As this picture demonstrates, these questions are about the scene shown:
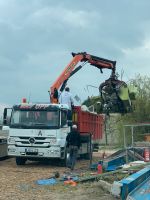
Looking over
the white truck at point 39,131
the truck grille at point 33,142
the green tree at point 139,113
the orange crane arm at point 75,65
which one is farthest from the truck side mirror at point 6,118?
the green tree at point 139,113

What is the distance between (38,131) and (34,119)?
1.76 ft

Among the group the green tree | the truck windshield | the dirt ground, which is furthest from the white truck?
the green tree

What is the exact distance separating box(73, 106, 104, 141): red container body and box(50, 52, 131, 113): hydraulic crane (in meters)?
1.01

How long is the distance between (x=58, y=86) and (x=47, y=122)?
2.46 m

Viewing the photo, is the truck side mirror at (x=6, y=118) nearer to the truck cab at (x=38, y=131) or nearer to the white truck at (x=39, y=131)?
the white truck at (x=39, y=131)

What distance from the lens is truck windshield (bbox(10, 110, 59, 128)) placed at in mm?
18672

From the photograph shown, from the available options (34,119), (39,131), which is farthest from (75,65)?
(39,131)

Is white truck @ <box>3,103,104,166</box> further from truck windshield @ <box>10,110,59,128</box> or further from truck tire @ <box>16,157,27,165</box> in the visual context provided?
truck tire @ <box>16,157,27,165</box>

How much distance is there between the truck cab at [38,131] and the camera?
1850cm

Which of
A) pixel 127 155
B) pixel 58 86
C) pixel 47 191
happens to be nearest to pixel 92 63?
pixel 58 86

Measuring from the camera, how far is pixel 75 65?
21.2 m

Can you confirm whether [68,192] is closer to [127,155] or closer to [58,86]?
[127,155]

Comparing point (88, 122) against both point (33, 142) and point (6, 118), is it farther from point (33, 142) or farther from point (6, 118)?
point (6, 118)

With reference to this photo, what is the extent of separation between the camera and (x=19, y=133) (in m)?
18.8
